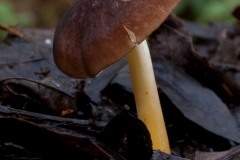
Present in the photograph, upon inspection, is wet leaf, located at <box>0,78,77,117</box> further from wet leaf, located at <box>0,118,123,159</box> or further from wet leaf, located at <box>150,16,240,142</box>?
wet leaf, located at <box>150,16,240,142</box>

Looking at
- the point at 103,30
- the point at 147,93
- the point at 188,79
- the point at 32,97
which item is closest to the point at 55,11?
the point at 188,79

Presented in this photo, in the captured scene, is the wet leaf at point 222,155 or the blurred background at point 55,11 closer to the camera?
the wet leaf at point 222,155

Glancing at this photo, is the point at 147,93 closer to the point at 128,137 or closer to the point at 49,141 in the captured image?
the point at 128,137

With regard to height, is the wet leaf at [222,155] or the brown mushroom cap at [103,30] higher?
the brown mushroom cap at [103,30]

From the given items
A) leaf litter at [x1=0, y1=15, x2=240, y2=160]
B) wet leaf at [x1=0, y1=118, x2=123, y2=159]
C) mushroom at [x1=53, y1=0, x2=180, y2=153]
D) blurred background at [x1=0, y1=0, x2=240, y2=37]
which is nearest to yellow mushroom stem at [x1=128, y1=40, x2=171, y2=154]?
mushroom at [x1=53, y1=0, x2=180, y2=153]

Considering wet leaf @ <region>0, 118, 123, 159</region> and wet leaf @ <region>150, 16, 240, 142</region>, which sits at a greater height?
wet leaf @ <region>150, 16, 240, 142</region>

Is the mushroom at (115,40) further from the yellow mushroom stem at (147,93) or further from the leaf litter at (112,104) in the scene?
the leaf litter at (112,104)

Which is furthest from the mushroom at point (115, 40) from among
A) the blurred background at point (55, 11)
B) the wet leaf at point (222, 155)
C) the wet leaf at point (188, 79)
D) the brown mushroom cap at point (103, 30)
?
the blurred background at point (55, 11)

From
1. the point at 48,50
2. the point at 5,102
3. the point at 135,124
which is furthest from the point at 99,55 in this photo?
the point at 48,50
